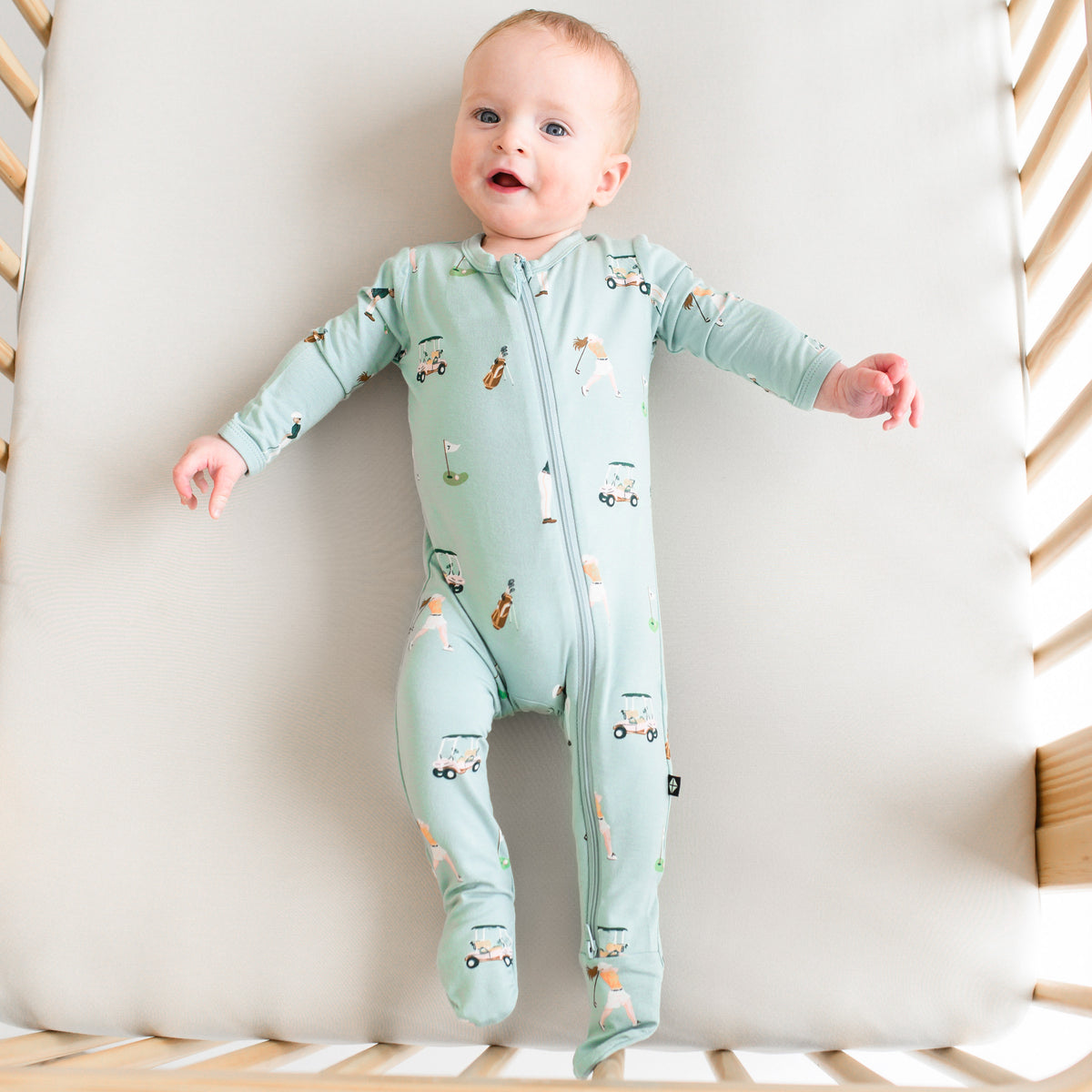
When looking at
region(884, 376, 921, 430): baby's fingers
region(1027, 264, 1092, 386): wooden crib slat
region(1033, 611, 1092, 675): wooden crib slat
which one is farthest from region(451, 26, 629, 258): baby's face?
region(1033, 611, 1092, 675): wooden crib slat

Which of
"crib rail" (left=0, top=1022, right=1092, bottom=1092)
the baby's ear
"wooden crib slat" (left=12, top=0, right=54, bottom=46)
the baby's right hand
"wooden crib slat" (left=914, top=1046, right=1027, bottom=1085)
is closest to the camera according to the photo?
"crib rail" (left=0, top=1022, right=1092, bottom=1092)

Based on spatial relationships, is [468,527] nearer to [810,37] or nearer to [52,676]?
[52,676]

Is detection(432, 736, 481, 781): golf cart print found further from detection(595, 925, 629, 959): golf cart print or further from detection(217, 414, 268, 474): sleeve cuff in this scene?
detection(217, 414, 268, 474): sleeve cuff

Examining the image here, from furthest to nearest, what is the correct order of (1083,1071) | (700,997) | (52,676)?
(52,676)
(700,997)
(1083,1071)

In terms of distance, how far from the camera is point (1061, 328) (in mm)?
1010

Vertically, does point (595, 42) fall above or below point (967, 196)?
above

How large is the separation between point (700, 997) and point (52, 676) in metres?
0.77

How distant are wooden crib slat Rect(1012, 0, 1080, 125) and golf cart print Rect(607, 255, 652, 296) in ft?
1.58

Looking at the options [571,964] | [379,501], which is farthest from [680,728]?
[379,501]

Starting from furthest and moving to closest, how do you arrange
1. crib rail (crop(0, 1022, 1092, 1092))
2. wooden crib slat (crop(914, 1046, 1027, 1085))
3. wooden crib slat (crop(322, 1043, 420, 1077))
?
wooden crib slat (crop(322, 1043, 420, 1077)), wooden crib slat (crop(914, 1046, 1027, 1085)), crib rail (crop(0, 1022, 1092, 1092))

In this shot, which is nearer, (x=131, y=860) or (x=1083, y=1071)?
(x=1083, y=1071)

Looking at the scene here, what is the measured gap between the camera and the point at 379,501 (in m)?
1.13

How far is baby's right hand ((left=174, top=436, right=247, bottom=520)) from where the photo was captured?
1.01 m

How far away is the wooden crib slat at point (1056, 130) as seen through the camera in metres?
0.98
